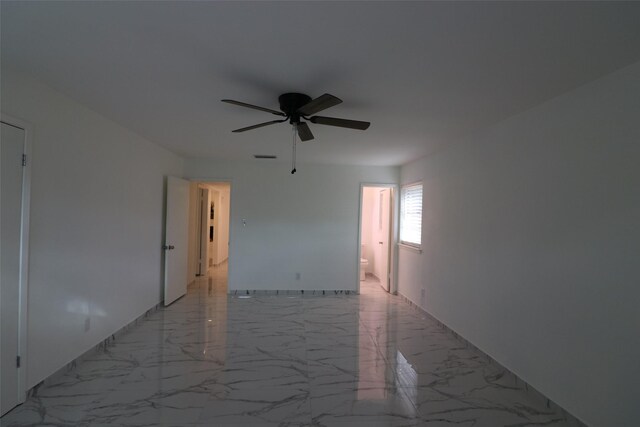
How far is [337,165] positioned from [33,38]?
4.36 metres

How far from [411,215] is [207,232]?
441 cm

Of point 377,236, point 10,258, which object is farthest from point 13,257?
point 377,236

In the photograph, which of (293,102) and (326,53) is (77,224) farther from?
(326,53)

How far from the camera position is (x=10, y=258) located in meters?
2.15

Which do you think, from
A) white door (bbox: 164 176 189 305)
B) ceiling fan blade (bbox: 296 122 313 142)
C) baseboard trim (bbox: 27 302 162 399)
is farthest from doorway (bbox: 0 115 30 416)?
white door (bbox: 164 176 189 305)

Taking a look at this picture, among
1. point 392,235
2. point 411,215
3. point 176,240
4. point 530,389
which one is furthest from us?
point 392,235

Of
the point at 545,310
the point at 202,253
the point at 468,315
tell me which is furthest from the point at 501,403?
the point at 202,253

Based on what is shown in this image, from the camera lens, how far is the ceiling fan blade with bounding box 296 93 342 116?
6.48 ft

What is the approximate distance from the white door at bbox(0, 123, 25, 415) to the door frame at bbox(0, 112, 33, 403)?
2 cm

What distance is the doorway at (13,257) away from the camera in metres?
2.10

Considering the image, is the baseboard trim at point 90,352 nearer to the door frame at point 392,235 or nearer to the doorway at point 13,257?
the doorway at point 13,257

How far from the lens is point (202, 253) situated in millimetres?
7055

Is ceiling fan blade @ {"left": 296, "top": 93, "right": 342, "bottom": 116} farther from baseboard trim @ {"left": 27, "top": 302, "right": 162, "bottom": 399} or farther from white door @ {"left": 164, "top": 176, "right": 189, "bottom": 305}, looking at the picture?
white door @ {"left": 164, "top": 176, "right": 189, "bottom": 305}

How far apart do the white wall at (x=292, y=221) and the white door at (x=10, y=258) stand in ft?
11.0
